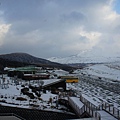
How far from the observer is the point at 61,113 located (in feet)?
45.6

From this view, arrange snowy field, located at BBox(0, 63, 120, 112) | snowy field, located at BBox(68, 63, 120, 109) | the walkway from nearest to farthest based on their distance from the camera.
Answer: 1. the walkway
2. snowy field, located at BBox(0, 63, 120, 112)
3. snowy field, located at BBox(68, 63, 120, 109)

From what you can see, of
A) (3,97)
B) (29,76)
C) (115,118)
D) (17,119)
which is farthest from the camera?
(29,76)

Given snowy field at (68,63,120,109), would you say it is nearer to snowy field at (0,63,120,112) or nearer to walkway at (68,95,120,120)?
snowy field at (0,63,120,112)

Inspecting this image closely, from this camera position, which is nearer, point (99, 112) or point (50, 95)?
point (99, 112)

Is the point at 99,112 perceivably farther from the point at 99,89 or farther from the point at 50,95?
A: the point at 99,89

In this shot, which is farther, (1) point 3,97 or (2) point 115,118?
(1) point 3,97

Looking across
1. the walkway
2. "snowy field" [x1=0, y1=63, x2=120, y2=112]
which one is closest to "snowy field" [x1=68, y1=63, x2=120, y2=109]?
"snowy field" [x1=0, y1=63, x2=120, y2=112]

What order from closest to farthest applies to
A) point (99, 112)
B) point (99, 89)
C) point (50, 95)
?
point (99, 112), point (50, 95), point (99, 89)

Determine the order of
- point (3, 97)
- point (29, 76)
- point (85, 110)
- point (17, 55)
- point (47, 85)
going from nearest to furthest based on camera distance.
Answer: point (85, 110)
point (3, 97)
point (47, 85)
point (29, 76)
point (17, 55)

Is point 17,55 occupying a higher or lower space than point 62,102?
higher

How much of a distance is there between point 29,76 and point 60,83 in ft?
25.0

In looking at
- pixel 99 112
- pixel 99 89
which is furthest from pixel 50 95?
pixel 99 89

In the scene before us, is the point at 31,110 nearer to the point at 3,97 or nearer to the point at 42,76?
the point at 3,97

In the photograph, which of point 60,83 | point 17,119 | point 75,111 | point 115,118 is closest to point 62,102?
point 75,111
